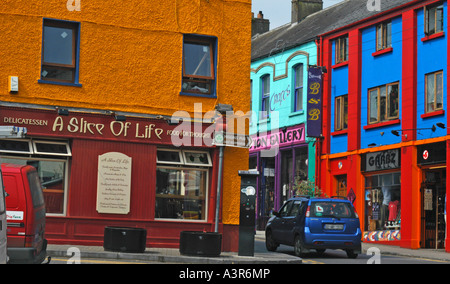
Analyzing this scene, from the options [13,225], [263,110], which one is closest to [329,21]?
[263,110]

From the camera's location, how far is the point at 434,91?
2908 cm

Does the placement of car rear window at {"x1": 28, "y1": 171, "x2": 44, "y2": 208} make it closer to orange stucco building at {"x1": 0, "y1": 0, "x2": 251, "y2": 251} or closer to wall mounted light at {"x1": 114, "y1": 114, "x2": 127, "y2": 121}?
orange stucco building at {"x1": 0, "y1": 0, "x2": 251, "y2": 251}

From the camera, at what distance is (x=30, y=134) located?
21141 millimetres

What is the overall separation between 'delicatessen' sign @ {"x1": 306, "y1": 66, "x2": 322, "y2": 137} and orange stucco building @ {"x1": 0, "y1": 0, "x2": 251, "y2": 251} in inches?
462

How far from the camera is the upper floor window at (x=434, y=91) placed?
28.8m

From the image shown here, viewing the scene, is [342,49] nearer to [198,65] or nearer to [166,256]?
[198,65]

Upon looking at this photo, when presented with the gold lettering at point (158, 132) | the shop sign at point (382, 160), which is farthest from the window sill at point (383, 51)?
the gold lettering at point (158, 132)

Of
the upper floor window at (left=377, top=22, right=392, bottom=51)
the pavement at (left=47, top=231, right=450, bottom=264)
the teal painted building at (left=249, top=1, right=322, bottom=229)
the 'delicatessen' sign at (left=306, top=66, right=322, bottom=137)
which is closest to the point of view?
the pavement at (left=47, top=231, right=450, bottom=264)

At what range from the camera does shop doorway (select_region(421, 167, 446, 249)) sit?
95.1 ft

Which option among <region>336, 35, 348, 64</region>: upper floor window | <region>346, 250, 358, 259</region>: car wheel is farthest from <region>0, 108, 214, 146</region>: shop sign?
<region>336, 35, 348, 64</region>: upper floor window

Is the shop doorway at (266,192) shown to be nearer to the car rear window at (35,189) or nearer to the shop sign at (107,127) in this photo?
the shop sign at (107,127)

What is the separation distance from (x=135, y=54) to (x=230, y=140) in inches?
140

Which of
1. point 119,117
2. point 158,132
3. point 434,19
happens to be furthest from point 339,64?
point 119,117

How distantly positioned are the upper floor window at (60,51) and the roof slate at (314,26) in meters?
14.6
